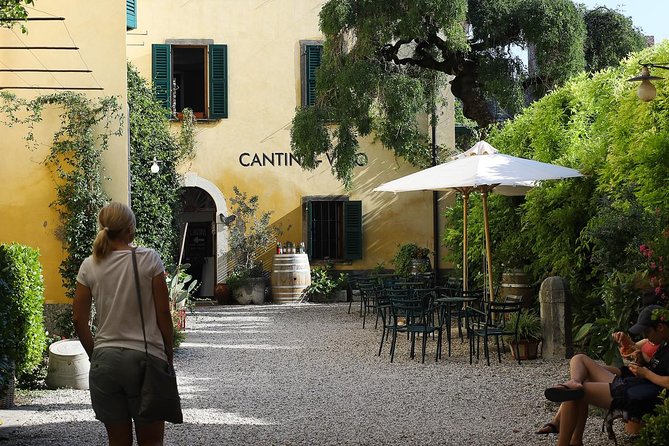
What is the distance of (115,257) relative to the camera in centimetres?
439

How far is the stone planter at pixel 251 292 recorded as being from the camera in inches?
751

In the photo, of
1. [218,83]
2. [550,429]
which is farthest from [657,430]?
[218,83]

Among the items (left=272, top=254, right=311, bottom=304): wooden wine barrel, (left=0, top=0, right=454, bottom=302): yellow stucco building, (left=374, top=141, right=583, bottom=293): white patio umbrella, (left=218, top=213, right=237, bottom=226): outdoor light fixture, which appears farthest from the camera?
(left=0, top=0, right=454, bottom=302): yellow stucco building

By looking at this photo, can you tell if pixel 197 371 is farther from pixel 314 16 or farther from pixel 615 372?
pixel 314 16

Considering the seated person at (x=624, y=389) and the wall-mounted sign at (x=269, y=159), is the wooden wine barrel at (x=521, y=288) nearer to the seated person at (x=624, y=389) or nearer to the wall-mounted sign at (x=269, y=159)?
the seated person at (x=624, y=389)

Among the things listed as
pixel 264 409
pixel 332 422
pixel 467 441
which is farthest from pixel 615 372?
pixel 264 409

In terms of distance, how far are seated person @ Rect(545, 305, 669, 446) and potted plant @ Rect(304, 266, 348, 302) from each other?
13.7 meters

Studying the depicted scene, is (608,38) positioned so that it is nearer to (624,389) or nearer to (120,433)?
(624,389)

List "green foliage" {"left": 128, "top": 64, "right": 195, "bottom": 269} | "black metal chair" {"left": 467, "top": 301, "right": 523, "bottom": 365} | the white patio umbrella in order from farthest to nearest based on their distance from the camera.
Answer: "green foliage" {"left": 128, "top": 64, "right": 195, "bottom": 269}
the white patio umbrella
"black metal chair" {"left": 467, "top": 301, "right": 523, "bottom": 365}

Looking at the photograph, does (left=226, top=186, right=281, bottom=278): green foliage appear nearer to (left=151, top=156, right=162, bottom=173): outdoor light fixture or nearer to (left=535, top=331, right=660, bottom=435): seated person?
(left=151, top=156, right=162, bottom=173): outdoor light fixture

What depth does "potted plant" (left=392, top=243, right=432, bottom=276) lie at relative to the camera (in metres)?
17.2

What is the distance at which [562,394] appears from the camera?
5395 millimetres

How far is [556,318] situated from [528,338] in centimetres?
35

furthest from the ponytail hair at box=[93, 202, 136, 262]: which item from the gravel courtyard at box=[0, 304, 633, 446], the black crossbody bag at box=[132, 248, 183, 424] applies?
the gravel courtyard at box=[0, 304, 633, 446]
